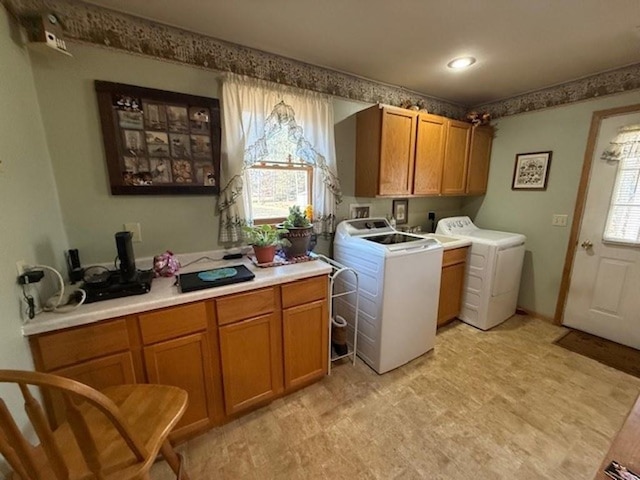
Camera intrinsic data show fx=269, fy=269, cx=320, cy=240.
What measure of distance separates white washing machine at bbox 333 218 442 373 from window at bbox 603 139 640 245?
1682 mm

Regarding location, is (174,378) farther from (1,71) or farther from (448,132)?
(448,132)

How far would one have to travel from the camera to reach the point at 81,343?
1204 mm

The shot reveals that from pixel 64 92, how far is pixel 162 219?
2.73ft

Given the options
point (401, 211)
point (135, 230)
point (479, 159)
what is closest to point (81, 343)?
point (135, 230)

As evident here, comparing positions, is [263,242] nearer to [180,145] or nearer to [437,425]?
[180,145]

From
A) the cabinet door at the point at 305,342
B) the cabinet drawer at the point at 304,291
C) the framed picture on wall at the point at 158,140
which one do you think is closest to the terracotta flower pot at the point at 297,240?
the cabinet drawer at the point at 304,291

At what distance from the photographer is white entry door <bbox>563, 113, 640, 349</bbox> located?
237cm

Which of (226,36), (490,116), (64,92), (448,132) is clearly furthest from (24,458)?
(490,116)

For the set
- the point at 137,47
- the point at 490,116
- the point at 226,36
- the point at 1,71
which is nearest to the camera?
the point at 1,71

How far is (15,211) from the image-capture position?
A: 112 centimetres

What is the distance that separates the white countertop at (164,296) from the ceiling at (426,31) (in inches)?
59.0

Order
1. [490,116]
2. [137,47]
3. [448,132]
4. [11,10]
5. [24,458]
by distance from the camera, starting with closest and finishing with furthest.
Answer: [24,458]
[11,10]
[137,47]
[448,132]
[490,116]

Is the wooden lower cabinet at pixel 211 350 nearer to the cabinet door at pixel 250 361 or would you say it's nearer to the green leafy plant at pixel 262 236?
the cabinet door at pixel 250 361

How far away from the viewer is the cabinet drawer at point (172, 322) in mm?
1330
